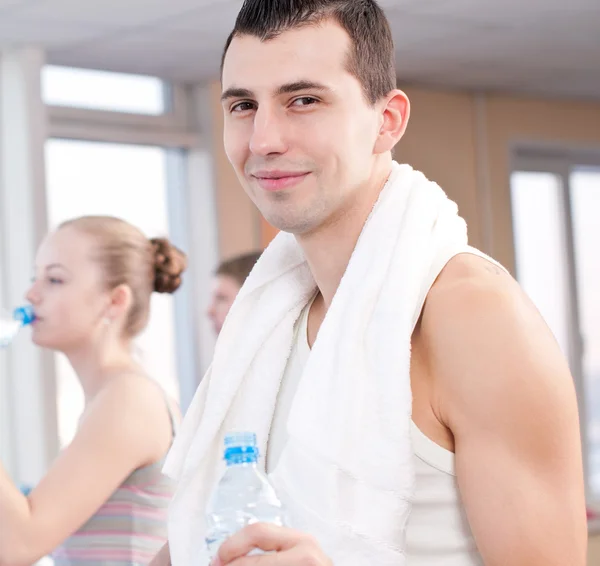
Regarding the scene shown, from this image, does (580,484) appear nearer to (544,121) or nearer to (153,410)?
(153,410)

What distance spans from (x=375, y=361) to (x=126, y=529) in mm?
1069

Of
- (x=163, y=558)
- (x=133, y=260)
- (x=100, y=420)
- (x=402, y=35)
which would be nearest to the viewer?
(x=163, y=558)

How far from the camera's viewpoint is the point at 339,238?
1383 millimetres

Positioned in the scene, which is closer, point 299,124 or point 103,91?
point 299,124

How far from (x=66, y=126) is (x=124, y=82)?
1.31 feet

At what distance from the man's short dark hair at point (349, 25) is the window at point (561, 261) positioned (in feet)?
15.0

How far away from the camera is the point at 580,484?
1130 mm

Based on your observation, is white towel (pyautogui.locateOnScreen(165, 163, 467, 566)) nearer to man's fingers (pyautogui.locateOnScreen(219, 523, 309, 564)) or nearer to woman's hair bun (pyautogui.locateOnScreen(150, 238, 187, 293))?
man's fingers (pyautogui.locateOnScreen(219, 523, 309, 564))

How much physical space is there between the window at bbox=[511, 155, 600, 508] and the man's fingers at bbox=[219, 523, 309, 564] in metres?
4.94

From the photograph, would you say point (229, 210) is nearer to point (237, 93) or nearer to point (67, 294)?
point (67, 294)

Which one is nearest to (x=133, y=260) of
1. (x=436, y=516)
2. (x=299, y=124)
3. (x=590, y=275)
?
(x=299, y=124)

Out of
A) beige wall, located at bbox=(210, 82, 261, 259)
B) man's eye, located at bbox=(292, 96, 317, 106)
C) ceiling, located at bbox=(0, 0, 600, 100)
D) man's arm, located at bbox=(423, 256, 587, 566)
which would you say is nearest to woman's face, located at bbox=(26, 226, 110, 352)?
man's eye, located at bbox=(292, 96, 317, 106)

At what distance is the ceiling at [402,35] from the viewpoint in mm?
3846

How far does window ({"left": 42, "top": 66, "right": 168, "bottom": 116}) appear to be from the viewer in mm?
4613
